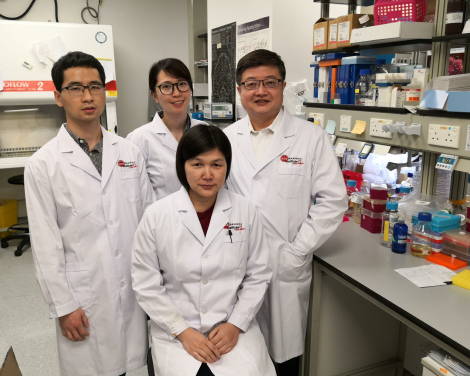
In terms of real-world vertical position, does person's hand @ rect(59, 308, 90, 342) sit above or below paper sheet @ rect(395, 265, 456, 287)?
below

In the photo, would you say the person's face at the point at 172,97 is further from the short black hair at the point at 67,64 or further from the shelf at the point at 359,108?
the shelf at the point at 359,108

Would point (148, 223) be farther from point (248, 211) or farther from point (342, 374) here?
point (342, 374)

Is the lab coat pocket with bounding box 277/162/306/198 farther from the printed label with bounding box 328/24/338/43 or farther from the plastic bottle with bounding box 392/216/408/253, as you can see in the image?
the printed label with bounding box 328/24/338/43

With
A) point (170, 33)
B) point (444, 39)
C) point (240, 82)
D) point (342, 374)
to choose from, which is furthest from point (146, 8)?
point (342, 374)

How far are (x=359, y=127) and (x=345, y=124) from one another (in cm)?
12

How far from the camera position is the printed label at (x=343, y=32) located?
7.14 feet

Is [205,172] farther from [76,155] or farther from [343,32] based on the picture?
[343,32]

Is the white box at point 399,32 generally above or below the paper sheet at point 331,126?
above

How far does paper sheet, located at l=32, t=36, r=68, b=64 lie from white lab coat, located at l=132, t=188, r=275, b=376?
2.92 meters

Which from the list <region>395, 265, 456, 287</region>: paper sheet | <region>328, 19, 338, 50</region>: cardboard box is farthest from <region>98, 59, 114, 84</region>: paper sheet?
<region>395, 265, 456, 287</region>: paper sheet

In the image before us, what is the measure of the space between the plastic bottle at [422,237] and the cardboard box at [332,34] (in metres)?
1.14

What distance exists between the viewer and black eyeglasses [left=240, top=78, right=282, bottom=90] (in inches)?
65.2

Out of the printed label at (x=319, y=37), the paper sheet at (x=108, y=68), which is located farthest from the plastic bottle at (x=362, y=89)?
the paper sheet at (x=108, y=68)

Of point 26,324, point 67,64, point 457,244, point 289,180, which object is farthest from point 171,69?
point 26,324
